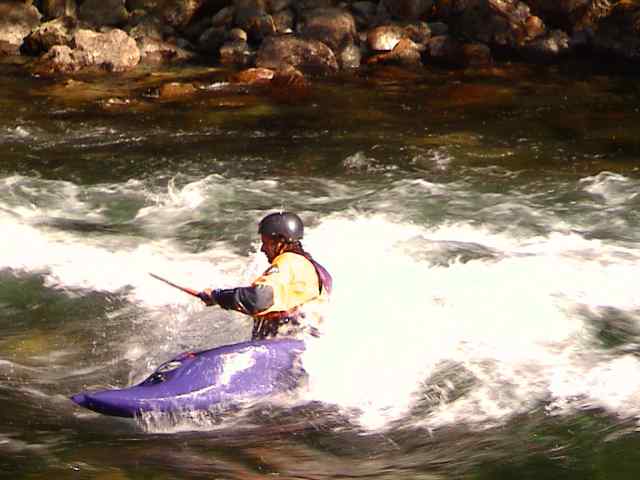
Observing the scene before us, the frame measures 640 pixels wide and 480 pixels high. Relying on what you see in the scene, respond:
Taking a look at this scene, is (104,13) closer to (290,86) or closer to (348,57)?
(348,57)

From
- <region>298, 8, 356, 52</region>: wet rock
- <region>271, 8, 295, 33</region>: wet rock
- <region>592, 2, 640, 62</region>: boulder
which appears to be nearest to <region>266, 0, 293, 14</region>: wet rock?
<region>271, 8, 295, 33</region>: wet rock

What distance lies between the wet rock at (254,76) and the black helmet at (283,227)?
30.2ft

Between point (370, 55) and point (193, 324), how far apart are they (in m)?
10.1

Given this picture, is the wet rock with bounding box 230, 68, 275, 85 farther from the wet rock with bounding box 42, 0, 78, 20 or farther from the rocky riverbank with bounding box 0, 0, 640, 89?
the wet rock with bounding box 42, 0, 78, 20

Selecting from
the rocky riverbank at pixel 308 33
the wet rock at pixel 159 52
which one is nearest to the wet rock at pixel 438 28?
the rocky riverbank at pixel 308 33

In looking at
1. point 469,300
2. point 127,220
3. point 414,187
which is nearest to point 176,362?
point 469,300

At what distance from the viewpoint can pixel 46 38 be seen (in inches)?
664

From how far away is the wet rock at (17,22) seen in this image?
57.9ft

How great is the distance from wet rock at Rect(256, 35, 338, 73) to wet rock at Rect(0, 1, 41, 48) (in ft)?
14.3

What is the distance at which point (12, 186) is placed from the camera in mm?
10453

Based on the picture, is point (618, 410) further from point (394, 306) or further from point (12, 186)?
point (12, 186)

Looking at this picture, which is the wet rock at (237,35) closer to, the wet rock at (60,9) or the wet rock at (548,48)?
the wet rock at (60,9)

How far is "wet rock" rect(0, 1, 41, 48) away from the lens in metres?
17.6

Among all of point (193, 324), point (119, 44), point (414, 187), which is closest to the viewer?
point (193, 324)
